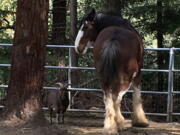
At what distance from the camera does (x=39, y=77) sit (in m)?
6.45

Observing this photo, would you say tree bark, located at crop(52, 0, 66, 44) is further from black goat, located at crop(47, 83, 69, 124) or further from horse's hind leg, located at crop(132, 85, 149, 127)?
horse's hind leg, located at crop(132, 85, 149, 127)

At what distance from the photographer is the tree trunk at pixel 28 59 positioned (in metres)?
6.33

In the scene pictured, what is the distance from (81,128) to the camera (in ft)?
25.7

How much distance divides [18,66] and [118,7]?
17.7 ft

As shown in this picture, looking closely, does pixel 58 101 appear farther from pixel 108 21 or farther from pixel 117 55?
pixel 117 55

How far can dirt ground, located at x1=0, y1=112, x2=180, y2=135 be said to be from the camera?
6.21 m

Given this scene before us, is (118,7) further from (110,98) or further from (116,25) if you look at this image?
(110,98)

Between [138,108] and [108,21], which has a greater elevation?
[108,21]

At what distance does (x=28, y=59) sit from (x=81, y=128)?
2.05m

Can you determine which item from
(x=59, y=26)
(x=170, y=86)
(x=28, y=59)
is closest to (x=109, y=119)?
(x=28, y=59)

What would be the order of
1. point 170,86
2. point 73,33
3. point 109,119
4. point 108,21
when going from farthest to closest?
point 73,33 → point 170,86 → point 108,21 → point 109,119

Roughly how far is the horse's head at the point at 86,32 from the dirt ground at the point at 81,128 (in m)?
1.41

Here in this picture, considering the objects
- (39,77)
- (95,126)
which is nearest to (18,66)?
(39,77)

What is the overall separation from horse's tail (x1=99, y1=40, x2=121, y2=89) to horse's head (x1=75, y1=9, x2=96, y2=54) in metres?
1.14
